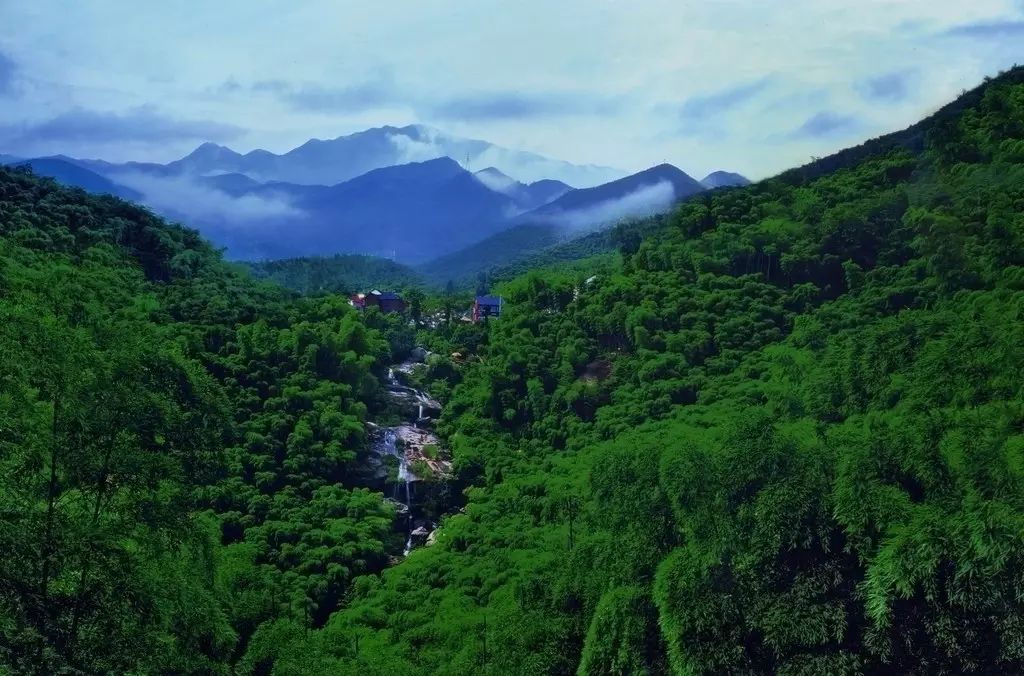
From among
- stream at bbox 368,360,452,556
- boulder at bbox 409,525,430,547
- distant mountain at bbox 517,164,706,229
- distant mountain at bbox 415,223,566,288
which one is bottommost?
boulder at bbox 409,525,430,547

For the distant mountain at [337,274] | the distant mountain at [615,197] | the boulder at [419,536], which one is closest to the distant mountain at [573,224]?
the distant mountain at [615,197]

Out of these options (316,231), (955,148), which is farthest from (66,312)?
(316,231)

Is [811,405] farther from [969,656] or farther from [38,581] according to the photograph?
[38,581]

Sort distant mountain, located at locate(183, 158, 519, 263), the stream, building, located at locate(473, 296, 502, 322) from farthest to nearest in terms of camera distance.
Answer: distant mountain, located at locate(183, 158, 519, 263), building, located at locate(473, 296, 502, 322), the stream

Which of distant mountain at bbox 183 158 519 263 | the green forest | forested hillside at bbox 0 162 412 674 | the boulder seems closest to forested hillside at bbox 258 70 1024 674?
the green forest

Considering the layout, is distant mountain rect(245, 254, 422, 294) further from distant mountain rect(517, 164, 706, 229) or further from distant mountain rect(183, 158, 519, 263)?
distant mountain rect(183, 158, 519, 263)

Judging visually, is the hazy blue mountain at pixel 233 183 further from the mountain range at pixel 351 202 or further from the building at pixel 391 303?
the building at pixel 391 303

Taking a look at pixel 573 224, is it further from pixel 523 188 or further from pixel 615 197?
pixel 523 188
